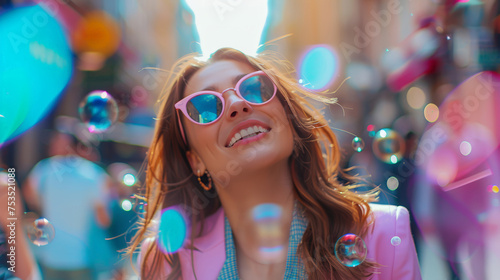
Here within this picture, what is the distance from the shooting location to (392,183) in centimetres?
232

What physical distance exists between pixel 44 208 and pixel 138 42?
4.42 m

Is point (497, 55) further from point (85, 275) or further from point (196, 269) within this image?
point (85, 275)

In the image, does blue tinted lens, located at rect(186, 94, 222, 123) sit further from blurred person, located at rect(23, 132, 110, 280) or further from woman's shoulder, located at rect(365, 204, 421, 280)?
blurred person, located at rect(23, 132, 110, 280)

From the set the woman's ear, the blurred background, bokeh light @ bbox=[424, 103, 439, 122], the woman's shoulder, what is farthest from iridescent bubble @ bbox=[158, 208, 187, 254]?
bokeh light @ bbox=[424, 103, 439, 122]

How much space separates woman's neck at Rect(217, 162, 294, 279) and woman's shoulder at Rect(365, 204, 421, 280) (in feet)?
1.03

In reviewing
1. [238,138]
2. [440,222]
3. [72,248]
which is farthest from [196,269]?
[440,222]

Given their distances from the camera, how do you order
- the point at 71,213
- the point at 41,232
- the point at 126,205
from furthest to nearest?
the point at 126,205 < the point at 71,213 < the point at 41,232

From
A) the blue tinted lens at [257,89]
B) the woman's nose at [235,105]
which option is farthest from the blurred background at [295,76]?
the woman's nose at [235,105]

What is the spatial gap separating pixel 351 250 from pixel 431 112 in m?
2.83


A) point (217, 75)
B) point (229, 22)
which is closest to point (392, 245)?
point (217, 75)

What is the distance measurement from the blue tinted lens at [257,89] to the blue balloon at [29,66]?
3.08 metres

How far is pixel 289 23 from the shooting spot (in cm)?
598

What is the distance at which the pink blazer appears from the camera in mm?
1340

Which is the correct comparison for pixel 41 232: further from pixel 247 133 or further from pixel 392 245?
pixel 392 245
